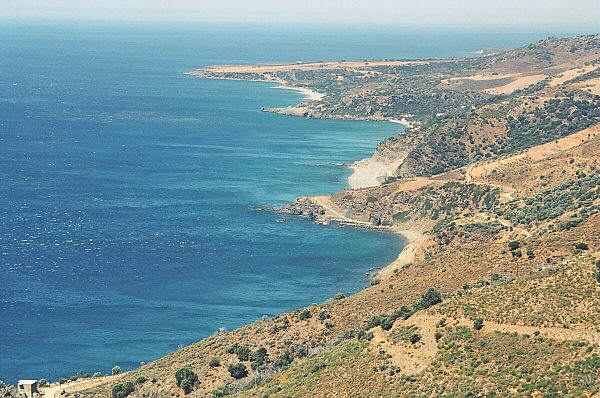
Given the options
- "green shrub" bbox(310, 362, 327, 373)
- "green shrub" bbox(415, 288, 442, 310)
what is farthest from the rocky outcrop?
"green shrub" bbox(310, 362, 327, 373)

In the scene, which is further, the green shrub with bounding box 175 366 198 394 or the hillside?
the green shrub with bounding box 175 366 198 394

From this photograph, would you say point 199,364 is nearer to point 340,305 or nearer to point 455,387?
point 340,305

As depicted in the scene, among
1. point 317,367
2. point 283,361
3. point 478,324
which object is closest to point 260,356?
point 283,361

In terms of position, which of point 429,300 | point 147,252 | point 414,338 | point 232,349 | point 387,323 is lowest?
point 147,252

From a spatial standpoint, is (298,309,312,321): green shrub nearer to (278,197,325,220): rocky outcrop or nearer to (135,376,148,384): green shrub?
(135,376,148,384): green shrub

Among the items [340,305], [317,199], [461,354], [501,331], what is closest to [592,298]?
[501,331]

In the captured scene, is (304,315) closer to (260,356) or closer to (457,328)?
(260,356)

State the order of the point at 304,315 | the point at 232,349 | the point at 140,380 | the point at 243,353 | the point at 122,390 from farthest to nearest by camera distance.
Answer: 1. the point at 304,315
2. the point at 232,349
3. the point at 243,353
4. the point at 140,380
5. the point at 122,390
